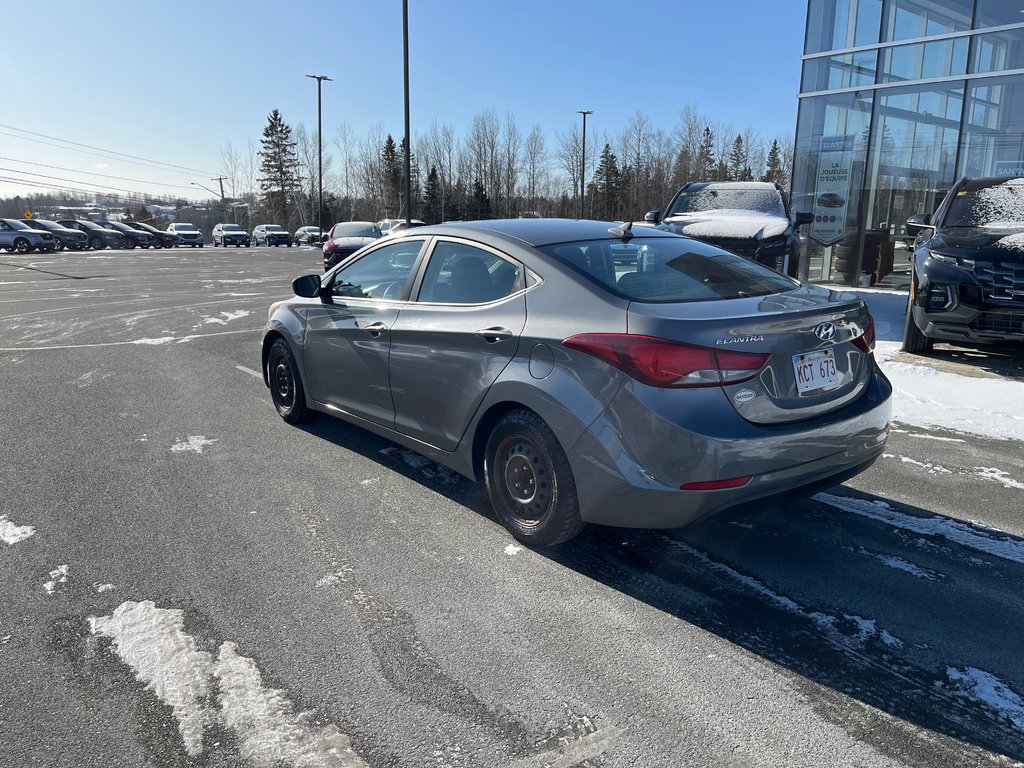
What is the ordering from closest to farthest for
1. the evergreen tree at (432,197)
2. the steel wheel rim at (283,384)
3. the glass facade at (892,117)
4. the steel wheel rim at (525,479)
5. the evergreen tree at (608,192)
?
the steel wheel rim at (525,479)
the steel wheel rim at (283,384)
the glass facade at (892,117)
the evergreen tree at (608,192)
the evergreen tree at (432,197)

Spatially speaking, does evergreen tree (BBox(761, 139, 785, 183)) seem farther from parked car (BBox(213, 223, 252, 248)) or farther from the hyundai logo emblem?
the hyundai logo emblem

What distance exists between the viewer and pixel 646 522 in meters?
3.08

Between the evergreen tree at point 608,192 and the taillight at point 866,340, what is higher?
the evergreen tree at point 608,192

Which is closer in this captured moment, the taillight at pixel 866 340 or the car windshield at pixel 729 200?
the taillight at pixel 866 340

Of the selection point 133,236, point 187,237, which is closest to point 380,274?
point 133,236

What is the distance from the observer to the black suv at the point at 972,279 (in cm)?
684

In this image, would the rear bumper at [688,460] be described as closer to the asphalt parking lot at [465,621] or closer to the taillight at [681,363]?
the taillight at [681,363]

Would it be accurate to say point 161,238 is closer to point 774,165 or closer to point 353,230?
point 353,230

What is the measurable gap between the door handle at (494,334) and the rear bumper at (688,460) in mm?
664

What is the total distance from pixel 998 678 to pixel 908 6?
16104 millimetres

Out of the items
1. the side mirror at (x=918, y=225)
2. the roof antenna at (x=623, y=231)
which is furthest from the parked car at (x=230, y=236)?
the roof antenna at (x=623, y=231)

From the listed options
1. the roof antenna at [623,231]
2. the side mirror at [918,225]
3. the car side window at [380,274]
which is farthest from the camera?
the side mirror at [918,225]

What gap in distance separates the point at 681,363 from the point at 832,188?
1513 cm

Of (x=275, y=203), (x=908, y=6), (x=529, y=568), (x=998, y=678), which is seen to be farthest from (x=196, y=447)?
(x=275, y=203)
